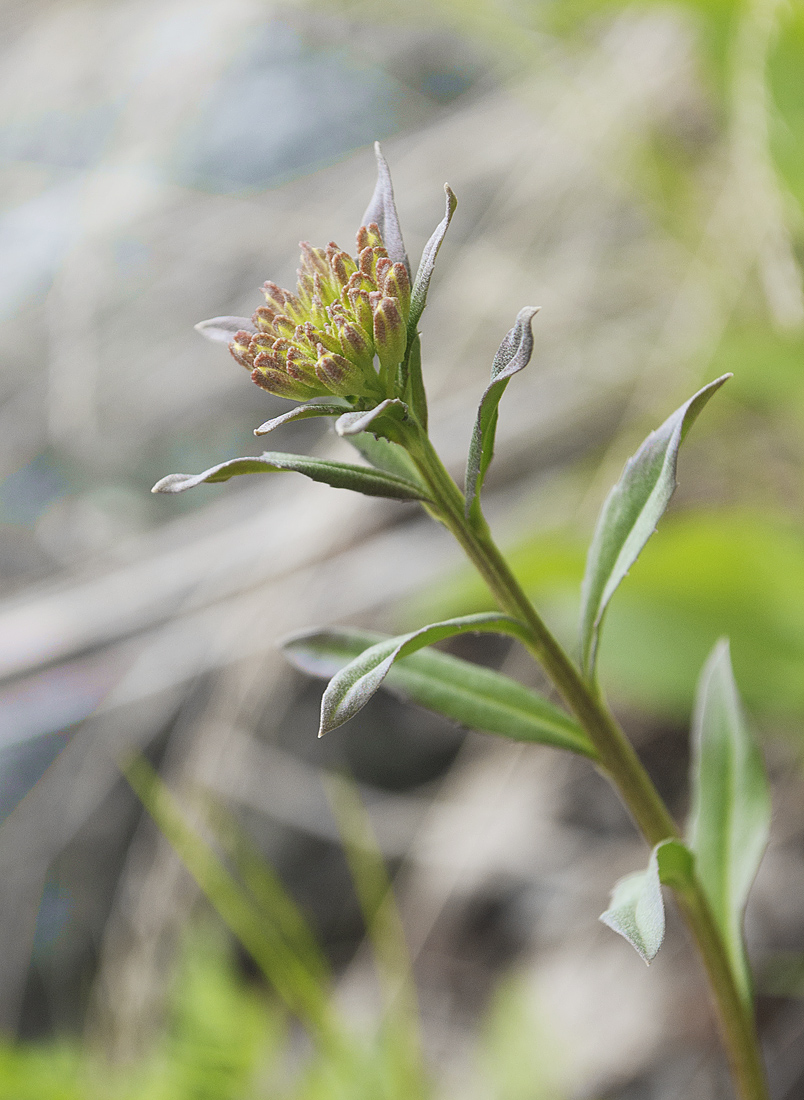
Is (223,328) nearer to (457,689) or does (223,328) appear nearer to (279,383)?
(279,383)

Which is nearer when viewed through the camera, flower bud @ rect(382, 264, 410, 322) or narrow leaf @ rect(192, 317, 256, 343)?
flower bud @ rect(382, 264, 410, 322)

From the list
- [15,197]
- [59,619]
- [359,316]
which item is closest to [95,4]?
[15,197]

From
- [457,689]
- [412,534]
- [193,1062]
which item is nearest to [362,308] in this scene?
[457,689]

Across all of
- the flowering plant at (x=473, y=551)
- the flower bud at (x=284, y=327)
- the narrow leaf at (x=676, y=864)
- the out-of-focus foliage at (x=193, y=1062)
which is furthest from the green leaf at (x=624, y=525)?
the out-of-focus foliage at (x=193, y=1062)

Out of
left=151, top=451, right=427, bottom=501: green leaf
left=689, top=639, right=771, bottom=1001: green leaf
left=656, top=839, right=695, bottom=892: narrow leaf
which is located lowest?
left=689, top=639, right=771, bottom=1001: green leaf

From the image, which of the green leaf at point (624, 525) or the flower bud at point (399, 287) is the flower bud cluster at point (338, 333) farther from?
the green leaf at point (624, 525)

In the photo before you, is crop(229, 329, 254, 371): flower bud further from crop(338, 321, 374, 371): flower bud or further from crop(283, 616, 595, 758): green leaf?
crop(283, 616, 595, 758): green leaf

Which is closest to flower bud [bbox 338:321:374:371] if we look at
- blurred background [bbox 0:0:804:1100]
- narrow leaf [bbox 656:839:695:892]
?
narrow leaf [bbox 656:839:695:892]
